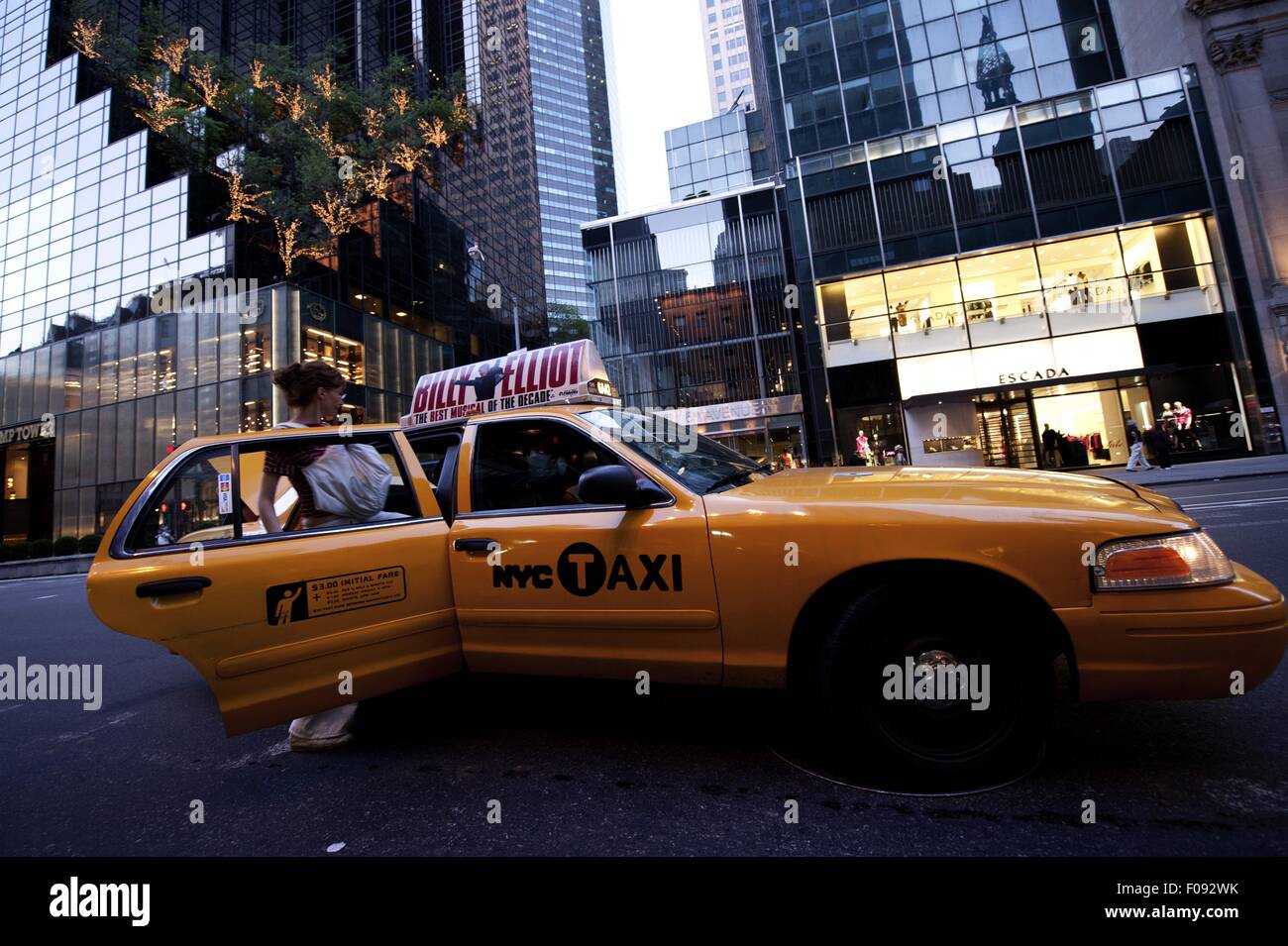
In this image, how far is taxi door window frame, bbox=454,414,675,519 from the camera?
2.40 meters

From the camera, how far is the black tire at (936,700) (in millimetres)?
1919

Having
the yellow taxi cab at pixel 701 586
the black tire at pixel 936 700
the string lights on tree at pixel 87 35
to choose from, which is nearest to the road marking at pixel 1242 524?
the yellow taxi cab at pixel 701 586

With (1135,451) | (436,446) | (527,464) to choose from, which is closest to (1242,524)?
(527,464)

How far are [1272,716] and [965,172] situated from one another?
2374cm

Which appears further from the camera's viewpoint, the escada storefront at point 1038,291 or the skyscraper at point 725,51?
the skyscraper at point 725,51

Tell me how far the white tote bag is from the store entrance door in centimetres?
2185

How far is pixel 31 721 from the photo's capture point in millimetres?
3662

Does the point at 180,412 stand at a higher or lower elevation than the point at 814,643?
higher

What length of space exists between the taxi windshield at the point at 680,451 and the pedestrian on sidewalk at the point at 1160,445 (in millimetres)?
19288

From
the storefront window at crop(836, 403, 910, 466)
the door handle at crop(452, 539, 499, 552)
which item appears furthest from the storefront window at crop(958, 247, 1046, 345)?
the door handle at crop(452, 539, 499, 552)

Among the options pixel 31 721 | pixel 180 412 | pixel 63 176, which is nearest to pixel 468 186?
pixel 63 176

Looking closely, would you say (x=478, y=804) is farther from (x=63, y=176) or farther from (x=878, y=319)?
(x=63, y=176)

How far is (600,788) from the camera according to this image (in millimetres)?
2178

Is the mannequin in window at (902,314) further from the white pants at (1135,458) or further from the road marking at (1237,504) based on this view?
the road marking at (1237,504)
